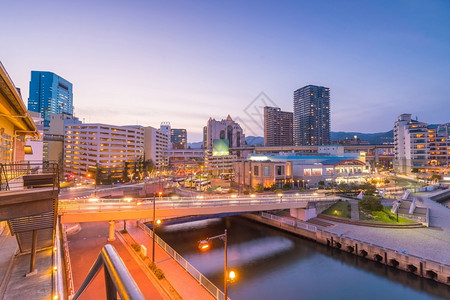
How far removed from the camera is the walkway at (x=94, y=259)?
47.7ft

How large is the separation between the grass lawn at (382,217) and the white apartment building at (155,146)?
7156 cm

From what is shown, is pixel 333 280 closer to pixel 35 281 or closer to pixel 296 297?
pixel 296 297

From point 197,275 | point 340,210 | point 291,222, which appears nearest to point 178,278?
point 197,275

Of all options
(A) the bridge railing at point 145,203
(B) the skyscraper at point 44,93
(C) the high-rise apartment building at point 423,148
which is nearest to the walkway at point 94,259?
(A) the bridge railing at point 145,203

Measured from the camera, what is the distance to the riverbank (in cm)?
1912

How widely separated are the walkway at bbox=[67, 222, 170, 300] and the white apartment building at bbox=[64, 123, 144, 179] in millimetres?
44267

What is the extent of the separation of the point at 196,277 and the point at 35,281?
1231 cm

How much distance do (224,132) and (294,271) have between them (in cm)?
14550

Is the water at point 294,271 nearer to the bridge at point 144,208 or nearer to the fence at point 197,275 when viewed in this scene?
the fence at point 197,275

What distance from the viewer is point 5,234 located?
965cm

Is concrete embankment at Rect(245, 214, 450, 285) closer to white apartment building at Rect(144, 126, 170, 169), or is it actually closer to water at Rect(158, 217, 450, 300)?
water at Rect(158, 217, 450, 300)

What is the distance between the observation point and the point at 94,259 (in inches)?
758

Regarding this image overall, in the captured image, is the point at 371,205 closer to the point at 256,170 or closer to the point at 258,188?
the point at 258,188

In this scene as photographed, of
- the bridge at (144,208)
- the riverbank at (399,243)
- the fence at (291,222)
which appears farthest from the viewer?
the fence at (291,222)
